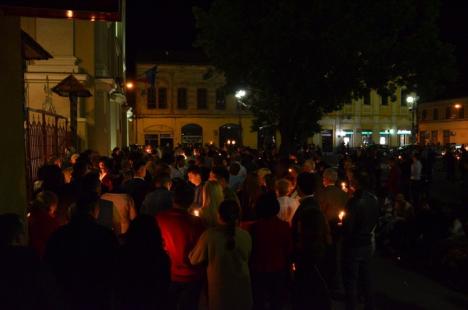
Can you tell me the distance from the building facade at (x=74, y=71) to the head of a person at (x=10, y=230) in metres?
13.9

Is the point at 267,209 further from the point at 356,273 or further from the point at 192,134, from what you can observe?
the point at 192,134

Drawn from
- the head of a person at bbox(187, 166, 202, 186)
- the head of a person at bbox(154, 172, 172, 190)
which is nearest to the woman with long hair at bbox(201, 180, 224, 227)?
the head of a person at bbox(154, 172, 172, 190)

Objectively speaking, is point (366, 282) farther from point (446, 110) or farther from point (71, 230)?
point (446, 110)

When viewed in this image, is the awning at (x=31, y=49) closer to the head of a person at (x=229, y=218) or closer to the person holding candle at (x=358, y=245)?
the head of a person at (x=229, y=218)

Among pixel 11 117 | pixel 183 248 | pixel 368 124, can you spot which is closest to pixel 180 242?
pixel 183 248

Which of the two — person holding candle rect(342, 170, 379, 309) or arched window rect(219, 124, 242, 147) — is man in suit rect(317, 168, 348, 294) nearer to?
person holding candle rect(342, 170, 379, 309)

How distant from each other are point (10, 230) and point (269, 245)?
2.79 metres

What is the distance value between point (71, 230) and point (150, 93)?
48.5 meters

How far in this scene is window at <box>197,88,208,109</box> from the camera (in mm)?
53156

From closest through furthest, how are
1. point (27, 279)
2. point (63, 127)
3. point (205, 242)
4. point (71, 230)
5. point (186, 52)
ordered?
point (27, 279), point (71, 230), point (205, 242), point (63, 127), point (186, 52)

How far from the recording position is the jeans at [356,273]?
647 cm

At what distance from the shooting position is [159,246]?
4598mm

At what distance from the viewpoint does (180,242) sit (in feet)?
17.5

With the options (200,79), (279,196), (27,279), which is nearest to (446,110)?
(200,79)
